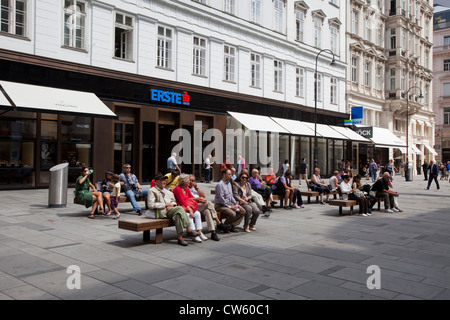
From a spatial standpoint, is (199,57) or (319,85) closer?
(199,57)

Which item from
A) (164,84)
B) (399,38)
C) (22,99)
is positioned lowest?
(22,99)

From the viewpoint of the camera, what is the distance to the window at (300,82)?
105 ft

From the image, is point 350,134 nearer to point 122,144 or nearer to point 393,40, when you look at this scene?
point 393,40

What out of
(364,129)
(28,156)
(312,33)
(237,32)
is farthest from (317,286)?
(364,129)

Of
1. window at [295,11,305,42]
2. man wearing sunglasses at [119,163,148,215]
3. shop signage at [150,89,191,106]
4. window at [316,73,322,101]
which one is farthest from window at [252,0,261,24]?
man wearing sunglasses at [119,163,148,215]

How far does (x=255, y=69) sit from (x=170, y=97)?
27.0 feet

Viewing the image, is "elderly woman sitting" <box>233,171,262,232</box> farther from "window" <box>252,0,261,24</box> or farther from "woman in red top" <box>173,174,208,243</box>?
"window" <box>252,0,261,24</box>

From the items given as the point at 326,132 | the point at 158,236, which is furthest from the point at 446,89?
the point at 158,236

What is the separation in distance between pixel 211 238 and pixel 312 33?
28.3 meters

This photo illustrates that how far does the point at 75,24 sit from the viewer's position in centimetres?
1825

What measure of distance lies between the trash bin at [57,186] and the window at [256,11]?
18939 millimetres

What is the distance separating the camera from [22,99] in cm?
1536

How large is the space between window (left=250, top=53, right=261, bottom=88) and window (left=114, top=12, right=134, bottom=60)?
9495mm
